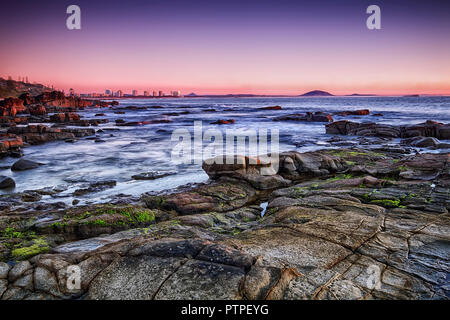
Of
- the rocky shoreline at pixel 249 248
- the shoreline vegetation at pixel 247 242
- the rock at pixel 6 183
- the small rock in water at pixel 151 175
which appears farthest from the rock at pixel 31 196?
the small rock in water at pixel 151 175

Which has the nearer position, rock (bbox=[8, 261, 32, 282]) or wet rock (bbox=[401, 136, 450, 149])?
rock (bbox=[8, 261, 32, 282])

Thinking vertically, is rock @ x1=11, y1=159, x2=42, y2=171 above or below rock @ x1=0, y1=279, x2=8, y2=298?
above

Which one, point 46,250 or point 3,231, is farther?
point 3,231

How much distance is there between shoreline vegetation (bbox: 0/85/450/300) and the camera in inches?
135

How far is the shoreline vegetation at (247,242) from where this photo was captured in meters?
3.42

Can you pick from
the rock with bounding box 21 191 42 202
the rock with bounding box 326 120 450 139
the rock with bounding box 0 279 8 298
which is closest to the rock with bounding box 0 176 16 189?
the rock with bounding box 21 191 42 202

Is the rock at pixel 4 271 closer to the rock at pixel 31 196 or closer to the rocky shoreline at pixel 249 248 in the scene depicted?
the rocky shoreline at pixel 249 248

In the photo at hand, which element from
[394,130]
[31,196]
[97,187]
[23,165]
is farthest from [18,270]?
[394,130]

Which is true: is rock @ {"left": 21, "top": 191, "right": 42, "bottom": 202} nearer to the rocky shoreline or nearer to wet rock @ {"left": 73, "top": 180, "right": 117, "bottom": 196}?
wet rock @ {"left": 73, "top": 180, "right": 117, "bottom": 196}

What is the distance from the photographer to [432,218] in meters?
5.53

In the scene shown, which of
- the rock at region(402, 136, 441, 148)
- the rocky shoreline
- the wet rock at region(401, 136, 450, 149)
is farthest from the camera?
the rock at region(402, 136, 441, 148)
